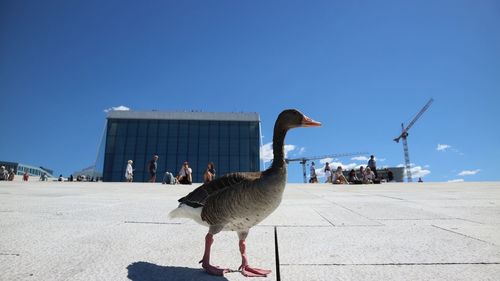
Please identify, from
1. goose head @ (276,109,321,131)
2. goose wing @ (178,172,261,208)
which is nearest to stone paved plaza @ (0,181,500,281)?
goose wing @ (178,172,261,208)

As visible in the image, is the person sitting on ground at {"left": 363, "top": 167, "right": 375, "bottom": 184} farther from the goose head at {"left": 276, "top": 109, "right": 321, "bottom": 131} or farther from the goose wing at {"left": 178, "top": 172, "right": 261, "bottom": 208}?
the goose wing at {"left": 178, "top": 172, "right": 261, "bottom": 208}

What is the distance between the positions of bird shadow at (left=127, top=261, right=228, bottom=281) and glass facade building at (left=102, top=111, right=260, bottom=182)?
5402 centimetres

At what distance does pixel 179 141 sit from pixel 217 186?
192 feet

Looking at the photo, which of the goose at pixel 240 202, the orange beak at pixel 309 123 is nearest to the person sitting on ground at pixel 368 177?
the orange beak at pixel 309 123

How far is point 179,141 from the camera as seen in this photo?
5991cm

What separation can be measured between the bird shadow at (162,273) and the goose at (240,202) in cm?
11

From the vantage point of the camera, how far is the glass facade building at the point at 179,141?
5838 centimetres

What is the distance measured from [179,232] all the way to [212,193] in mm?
1971

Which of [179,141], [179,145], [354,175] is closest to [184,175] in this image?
[354,175]

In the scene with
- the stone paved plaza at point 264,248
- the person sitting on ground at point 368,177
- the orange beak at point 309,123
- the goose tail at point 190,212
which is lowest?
the stone paved plaza at point 264,248

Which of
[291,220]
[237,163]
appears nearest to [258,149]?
[237,163]

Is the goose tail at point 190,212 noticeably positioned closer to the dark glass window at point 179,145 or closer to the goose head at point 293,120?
the goose head at point 293,120

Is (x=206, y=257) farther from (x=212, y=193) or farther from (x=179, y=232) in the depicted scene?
(x=179, y=232)

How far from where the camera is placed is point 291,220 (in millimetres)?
5848
